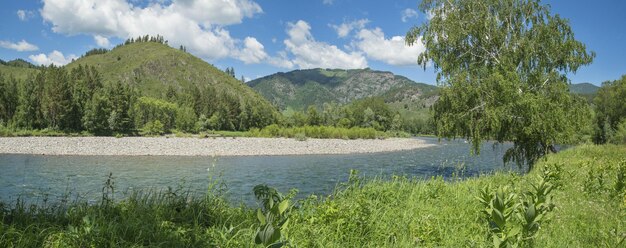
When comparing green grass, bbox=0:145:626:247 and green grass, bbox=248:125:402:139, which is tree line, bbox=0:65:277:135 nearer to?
green grass, bbox=248:125:402:139

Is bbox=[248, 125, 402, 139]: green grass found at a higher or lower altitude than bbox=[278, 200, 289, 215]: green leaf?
higher

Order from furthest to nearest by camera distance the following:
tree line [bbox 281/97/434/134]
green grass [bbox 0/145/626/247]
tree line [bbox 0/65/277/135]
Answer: tree line [bbox 281/97/434/134], tree line [bbox 0/65/277/135], green grass [bbox 0/145/626/247]

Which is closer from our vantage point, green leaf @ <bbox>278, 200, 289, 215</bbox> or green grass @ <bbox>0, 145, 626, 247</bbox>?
green leaf @ <bbox>278, 200, 289, 215</bbox>

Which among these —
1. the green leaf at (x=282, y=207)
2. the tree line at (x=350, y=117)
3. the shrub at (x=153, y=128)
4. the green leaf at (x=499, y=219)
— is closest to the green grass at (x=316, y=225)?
the green leaf at (x=499, y=219)

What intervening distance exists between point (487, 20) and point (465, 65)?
2.58 metres

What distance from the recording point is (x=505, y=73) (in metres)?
17.2

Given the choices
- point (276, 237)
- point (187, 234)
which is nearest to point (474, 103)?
point (187, 234)

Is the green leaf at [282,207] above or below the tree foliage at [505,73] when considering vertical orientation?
below

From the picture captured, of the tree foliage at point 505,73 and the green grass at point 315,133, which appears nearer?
the tree foliage at point 505,73

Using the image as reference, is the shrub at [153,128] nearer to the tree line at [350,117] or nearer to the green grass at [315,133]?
the green grass at [315,133]

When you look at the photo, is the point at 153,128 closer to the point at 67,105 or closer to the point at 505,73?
the point at 67,105

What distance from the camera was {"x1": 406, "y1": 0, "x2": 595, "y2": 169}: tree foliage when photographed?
1636cm

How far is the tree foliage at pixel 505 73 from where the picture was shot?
16.4m

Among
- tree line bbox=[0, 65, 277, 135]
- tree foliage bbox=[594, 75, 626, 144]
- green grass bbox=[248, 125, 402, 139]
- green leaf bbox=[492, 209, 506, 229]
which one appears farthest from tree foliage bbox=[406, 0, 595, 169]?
tree line bbox=[0, 65, 277, 135]
